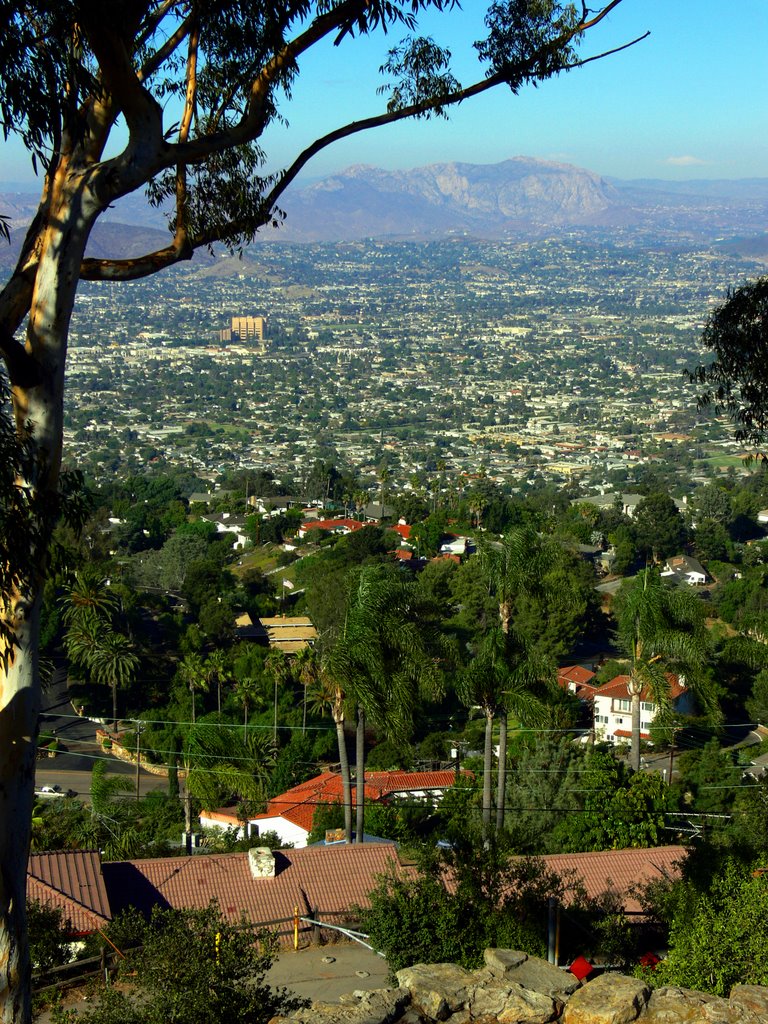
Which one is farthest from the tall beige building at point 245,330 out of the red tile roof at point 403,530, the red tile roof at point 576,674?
the red tile roof at point 576,674

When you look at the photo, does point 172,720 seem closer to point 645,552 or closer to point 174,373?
point 645,552

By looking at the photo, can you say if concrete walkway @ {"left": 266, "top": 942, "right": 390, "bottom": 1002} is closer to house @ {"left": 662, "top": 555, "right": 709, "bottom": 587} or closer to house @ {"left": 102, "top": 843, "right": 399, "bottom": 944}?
house @ {"left": 102, "top": 843, "right": 399, "bottom": 944}

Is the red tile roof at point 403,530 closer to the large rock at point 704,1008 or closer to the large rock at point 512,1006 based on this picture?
the large rock at point 512,1006

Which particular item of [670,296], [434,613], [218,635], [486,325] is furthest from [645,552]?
[670,296]

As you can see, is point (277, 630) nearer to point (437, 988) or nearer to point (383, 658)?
point (383, 658)

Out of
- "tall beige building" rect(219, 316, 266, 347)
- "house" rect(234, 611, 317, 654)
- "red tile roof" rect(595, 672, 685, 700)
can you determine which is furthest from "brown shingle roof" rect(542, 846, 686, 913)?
"tall beige building" rect(219, 316, 266, 347)

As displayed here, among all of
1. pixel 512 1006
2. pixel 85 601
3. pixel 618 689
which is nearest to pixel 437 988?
pixel 512 1006
